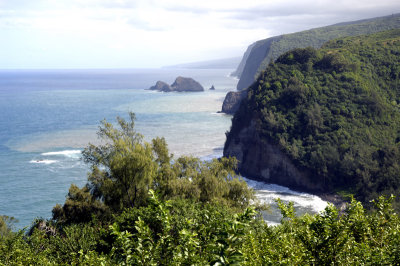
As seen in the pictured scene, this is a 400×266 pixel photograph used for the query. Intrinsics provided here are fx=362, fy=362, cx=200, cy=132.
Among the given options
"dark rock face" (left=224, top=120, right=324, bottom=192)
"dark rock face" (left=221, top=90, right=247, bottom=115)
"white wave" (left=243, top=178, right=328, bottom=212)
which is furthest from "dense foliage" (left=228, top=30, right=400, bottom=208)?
"dark rock face" (left=221, top=90, right=247, bottom=115)

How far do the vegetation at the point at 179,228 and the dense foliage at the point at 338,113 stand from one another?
3556cm

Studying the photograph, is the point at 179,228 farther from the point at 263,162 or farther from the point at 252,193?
the point at 263,162

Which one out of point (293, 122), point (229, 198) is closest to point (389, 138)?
point (293, 122)

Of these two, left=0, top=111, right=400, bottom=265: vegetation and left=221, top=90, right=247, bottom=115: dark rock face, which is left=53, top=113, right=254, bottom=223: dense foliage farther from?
left=221, top=90, right=247, bottom=115: dark rock face

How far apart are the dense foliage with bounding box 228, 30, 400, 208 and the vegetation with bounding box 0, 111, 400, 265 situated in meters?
35.6

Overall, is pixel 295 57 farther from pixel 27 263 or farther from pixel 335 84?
pixel 27 263

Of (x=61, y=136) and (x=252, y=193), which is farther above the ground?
(x=252, y=193)

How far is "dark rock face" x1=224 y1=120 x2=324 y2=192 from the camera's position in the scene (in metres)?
69.2

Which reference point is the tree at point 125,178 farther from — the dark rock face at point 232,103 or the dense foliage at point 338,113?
the dark rock face at point 232,103

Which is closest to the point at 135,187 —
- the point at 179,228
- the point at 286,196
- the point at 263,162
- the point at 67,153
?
the point at 179,228

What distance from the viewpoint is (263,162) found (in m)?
74.8

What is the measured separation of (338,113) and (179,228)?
217 ft

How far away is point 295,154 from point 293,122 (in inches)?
413

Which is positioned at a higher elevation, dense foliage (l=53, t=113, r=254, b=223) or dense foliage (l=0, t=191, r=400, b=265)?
dense foliage (l=0, t=191, r=400, b=265)
